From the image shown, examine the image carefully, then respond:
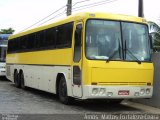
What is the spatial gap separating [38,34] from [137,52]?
6651 millimetres

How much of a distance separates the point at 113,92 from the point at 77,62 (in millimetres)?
1635

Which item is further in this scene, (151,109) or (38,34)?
(38,34)

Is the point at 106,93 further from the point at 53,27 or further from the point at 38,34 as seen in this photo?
the point at 38,34

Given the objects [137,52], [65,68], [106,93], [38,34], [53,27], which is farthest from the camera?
[38,34]

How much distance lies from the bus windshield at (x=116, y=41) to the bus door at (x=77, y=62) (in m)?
0.40

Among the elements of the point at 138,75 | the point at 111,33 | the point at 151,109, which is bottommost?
the point at 151,109

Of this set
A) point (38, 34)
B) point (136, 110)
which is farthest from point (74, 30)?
point (38, 34)

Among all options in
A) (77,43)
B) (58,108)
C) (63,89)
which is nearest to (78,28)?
(77,43)

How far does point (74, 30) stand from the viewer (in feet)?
50.4

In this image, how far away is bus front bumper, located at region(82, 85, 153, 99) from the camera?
13977 mm

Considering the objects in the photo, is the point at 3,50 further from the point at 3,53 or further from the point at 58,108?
the point at 58,108

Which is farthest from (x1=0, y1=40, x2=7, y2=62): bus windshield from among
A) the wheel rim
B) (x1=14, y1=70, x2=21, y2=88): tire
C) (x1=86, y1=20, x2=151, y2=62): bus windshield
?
(x1=86, y1=20, x2=151, y2=62): bus windshield

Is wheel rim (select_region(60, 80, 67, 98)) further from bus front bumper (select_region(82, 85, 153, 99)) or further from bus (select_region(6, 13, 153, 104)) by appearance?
bus front bumper (select_region(82, 85, 153, 99))

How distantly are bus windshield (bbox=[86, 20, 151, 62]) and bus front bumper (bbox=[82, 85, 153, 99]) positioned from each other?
0.96 m
